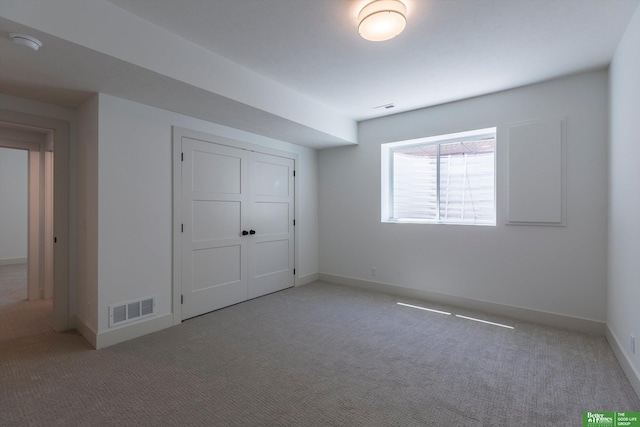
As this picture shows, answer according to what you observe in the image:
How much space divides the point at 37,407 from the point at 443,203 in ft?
14.9

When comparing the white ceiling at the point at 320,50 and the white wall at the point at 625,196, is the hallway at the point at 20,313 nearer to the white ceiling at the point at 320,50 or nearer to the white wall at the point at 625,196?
the white ceiling at the point at 320,50

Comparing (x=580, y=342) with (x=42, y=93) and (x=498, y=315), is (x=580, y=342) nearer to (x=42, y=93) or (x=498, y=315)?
(x=498, y=315)

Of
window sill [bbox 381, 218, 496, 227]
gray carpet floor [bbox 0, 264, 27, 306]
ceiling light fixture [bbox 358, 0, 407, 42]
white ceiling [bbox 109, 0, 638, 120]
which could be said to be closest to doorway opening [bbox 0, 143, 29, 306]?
gray carpet floor [bbox 0, 264, 27, 306]

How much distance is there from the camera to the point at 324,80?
333 centimetres

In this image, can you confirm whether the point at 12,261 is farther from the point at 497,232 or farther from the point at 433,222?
the point at 497,232

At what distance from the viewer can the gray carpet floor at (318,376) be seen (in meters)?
1.89

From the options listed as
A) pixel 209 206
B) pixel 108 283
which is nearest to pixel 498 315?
pixel 209 206

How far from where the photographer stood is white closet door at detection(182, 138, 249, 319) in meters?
3.56

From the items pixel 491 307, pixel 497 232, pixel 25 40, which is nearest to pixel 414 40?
pixel 497 232

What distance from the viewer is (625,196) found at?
2.37 m

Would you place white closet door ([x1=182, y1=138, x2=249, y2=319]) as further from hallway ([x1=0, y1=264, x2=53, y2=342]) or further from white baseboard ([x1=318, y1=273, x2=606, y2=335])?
white baseboard ([x1=318, y1=273, x2=606, y2=335])

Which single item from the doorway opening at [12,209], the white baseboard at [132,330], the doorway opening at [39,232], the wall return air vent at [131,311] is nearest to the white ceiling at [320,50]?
the doorway opening at [39,232]

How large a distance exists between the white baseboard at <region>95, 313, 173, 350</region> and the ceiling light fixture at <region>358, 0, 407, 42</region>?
3402 millimetres

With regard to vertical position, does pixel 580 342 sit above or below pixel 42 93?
below
